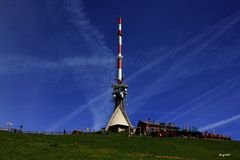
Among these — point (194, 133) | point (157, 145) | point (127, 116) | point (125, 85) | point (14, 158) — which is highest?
point (125, 85)

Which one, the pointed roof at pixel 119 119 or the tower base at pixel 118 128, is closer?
the tower base at pixel 118 128

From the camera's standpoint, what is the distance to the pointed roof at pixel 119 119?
104 m

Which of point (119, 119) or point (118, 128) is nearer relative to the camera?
point (118, 128)

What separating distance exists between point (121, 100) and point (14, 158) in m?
76.4

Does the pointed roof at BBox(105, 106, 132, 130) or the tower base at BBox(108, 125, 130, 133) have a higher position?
the pointed roof at BBox(105, 106, 132, 130)

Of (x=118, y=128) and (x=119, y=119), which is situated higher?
(x=119, y=119)

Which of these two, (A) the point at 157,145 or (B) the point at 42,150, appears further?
(A) the point at 157,145

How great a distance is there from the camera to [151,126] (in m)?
100

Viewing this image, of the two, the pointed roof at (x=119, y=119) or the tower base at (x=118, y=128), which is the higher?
the pointed roof at (x=119, y=119)

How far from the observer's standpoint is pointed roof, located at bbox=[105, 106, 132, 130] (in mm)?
104438

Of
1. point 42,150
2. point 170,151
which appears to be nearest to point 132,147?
point 170,151

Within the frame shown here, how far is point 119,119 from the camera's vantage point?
10494 centimetres

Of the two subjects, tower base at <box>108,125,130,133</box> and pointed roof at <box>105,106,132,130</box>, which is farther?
pointed roof at <box>105,106,132,130</box>

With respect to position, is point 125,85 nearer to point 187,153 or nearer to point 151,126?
point 151,126
